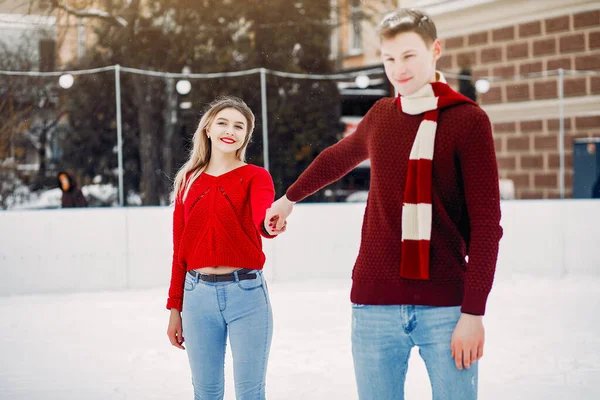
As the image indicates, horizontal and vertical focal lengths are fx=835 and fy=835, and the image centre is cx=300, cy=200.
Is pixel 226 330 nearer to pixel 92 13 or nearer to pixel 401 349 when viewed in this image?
pixel 401 349

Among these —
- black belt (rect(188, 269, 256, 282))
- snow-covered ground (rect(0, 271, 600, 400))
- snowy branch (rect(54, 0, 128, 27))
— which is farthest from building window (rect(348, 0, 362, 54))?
black belt (rect(188, 269, 256, 282))

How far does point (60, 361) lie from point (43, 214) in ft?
9.80

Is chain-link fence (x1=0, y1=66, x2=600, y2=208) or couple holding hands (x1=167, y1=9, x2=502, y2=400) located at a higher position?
chain-link fence (x1=0, y1=66, x2=600, y2=208)

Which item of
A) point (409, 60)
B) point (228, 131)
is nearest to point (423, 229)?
point (409, 60)

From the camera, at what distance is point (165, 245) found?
7.07 meters

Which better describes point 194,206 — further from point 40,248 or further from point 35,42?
point 35,42

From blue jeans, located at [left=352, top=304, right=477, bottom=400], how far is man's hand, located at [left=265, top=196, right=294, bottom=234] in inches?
13.2

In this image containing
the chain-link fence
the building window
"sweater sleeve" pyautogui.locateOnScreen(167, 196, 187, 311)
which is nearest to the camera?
"sweater sleeve" pyautogui.locateOnScreen(167, 196, 187, 311)

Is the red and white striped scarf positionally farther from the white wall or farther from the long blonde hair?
the white wall

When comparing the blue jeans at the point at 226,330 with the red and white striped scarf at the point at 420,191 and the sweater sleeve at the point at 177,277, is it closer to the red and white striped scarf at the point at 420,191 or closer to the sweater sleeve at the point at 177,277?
the sweater sleeve at the point at 177,277

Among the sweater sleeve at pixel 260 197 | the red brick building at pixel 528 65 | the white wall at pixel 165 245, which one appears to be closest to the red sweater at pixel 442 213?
the sweater sleeve at pixel 260 197

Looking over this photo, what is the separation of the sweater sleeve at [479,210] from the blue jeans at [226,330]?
28.9 inches

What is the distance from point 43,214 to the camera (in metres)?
6.87

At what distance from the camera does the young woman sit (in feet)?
6.66
